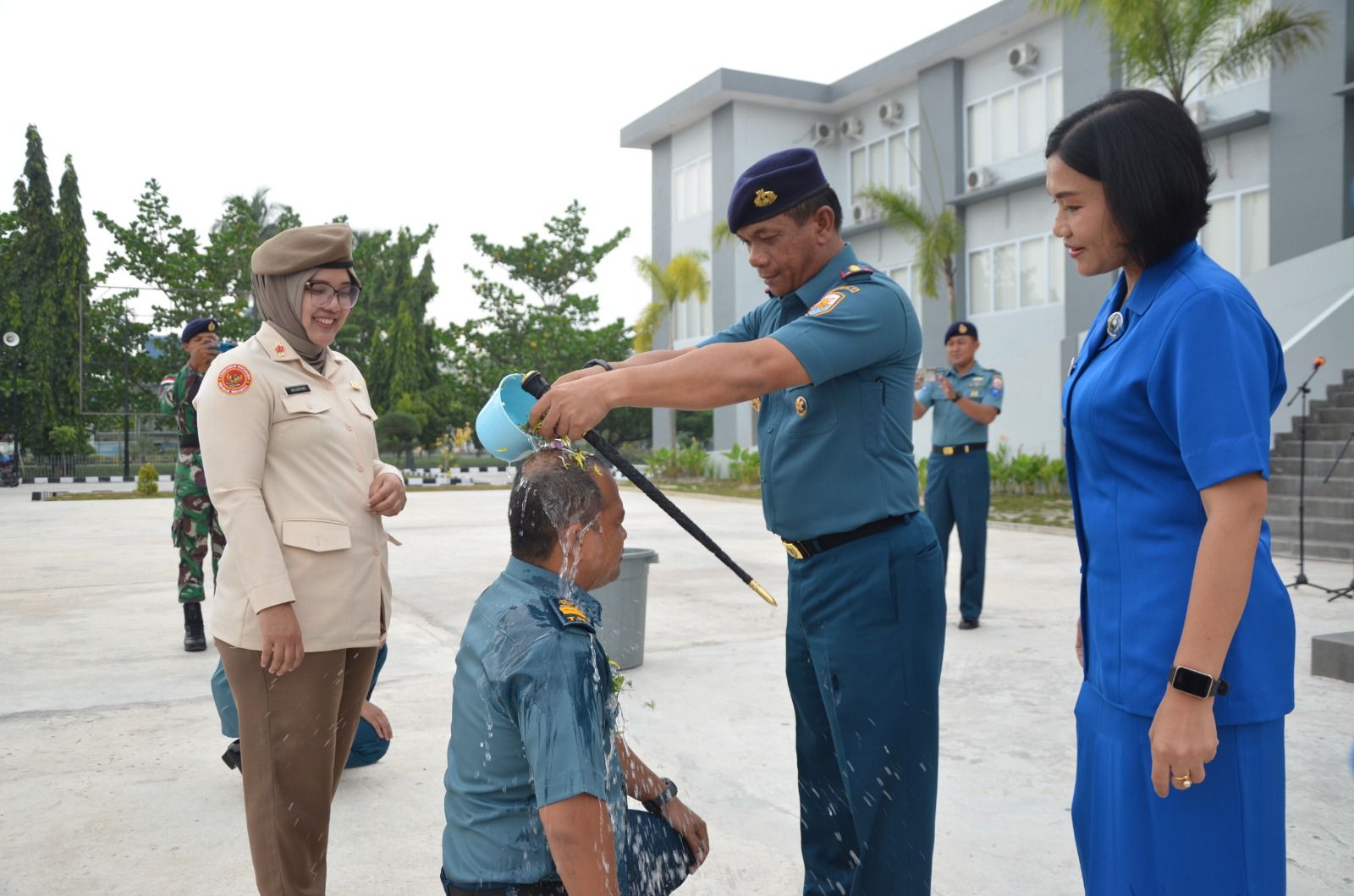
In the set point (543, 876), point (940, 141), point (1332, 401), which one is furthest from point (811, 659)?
point (940, 141)

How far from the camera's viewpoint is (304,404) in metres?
2.74

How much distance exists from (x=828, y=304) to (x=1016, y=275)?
22.0 meters

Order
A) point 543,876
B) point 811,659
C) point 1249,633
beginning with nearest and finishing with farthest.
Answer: point 1249,633 → point 543,876 → point 811,659

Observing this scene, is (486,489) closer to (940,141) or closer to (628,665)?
(940,141)

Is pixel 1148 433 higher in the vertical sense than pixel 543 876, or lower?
higher

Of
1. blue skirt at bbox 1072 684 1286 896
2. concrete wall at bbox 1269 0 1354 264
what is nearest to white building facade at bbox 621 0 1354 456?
concrete wall at bbox 1269 0 1354 264

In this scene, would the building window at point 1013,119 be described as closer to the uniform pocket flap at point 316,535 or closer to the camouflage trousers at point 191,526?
the camouflage trousers at point 191,526

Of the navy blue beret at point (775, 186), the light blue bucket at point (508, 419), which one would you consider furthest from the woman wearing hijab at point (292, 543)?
the navy blue beret at point (775, 186)

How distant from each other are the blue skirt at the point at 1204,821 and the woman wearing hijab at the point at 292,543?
192 cm

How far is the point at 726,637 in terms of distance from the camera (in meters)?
6.62

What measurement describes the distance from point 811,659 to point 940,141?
24.4m

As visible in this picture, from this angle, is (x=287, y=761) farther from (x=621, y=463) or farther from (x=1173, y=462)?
(x=1173, y=462)

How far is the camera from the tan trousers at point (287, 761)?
2.61 meters

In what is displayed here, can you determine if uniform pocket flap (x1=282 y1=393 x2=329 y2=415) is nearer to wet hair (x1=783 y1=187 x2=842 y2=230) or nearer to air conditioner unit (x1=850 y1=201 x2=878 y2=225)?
wet hair (x1=783 y1=187 x2=842 y2=230)
